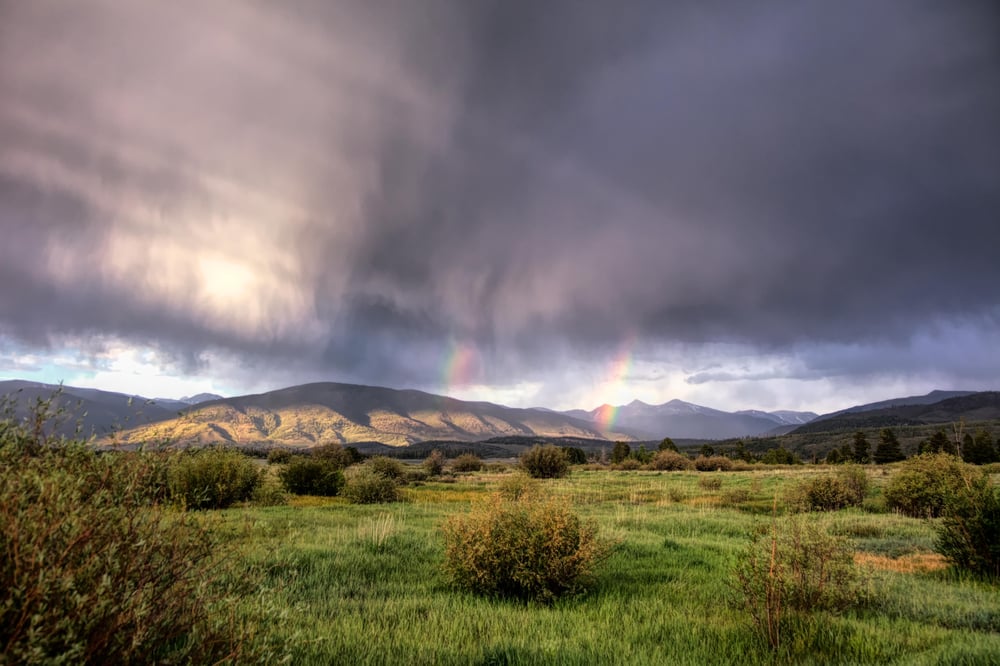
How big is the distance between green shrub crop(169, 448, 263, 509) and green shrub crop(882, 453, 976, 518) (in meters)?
27.1

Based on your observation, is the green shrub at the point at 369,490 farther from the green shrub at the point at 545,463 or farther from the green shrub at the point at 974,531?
the green shrub at the point at 545,463

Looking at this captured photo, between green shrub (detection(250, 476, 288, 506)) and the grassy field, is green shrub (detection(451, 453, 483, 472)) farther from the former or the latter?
the grassy field

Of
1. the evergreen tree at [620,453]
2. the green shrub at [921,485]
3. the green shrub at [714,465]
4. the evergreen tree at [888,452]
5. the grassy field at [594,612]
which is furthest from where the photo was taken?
the evergreen tree at [620,453]

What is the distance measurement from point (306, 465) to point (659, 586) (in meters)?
25.2

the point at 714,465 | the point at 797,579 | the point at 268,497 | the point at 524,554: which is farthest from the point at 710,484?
the point at 524,554

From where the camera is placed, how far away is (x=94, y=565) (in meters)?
3.18

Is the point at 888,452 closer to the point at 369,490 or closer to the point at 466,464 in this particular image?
the point at 466,464

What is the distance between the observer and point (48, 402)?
3789 millimetres

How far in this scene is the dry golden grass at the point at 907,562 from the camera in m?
11.1

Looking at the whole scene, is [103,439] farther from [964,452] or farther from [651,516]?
[964,452]

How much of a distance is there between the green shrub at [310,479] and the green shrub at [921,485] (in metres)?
27.6

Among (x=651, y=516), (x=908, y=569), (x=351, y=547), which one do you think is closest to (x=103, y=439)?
(x=351, y=547)

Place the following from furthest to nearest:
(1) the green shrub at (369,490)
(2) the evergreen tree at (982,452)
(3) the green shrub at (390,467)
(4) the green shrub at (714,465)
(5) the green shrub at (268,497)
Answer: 1. (2) the evergreen tree at (982,452)
2. (4) the green shrub at (714,465)
3. (3) the green shrub at (390,467)
4. (1) the green shrub at (369,490)
5. (5) the green shrub at (268,497)

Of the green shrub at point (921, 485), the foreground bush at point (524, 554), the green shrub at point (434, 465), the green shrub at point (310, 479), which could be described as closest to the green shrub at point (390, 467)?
the green shrub at point (310, 479)
